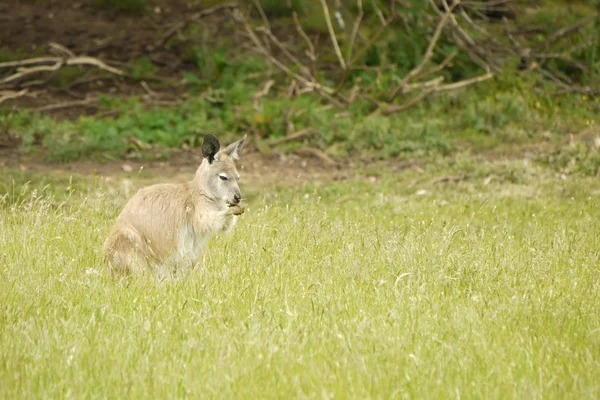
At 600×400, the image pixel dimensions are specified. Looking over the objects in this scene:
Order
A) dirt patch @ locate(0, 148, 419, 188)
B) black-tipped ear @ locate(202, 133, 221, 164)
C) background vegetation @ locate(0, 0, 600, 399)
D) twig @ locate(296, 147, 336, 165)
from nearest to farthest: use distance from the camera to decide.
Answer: background vegetation @ locate(0, 0, 600, 399) → black-tipped ear @ locate(202, 133, 221, 164) → dirt patch @ locate(0, 148, 419, 188) → twig @ locate(296, 147, 336, 165)

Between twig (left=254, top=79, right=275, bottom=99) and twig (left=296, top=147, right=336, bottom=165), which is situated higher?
twig (left=254, top=79, right=275, bottom=99)

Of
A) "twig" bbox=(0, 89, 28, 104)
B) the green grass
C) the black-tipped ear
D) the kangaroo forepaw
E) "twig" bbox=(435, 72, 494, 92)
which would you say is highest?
the black-tipped ear

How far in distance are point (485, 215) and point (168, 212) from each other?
408 centimetres

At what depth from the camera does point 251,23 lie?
18375 millimetres

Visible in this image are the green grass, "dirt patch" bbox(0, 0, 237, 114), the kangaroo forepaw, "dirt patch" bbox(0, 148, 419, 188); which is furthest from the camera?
"dirt patch" bbox(0, 0, 237, 114)

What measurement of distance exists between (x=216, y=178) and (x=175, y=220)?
0.60 meters

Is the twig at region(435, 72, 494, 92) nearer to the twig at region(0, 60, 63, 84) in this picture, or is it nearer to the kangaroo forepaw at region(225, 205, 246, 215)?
the twig at region(0, 60, 63, 84)

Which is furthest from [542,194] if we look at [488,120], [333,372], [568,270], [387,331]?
[333,372]

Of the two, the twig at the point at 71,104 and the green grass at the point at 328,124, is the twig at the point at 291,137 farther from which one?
the twig at the point at 71,104

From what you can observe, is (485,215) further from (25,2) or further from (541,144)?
(25,2)

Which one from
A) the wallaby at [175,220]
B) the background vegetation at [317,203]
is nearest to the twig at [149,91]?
the background vegetation at [317,203]

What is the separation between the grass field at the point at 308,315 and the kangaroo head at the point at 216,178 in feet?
1.30

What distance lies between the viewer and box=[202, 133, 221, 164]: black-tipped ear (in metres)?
7.89

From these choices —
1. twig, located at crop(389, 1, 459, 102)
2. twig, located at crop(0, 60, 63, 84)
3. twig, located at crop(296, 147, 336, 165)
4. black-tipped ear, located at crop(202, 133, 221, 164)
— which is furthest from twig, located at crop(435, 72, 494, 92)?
black-tipped ear, located at crop(202, 133, 221, 164)
